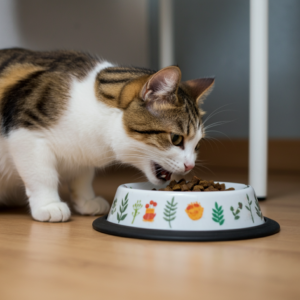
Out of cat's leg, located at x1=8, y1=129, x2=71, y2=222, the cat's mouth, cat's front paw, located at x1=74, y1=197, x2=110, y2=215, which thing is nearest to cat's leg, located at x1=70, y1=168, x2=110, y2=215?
cat's front paw, located at x1=74, y1=197, x2=110, y2=215

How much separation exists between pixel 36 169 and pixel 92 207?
0.80 ft

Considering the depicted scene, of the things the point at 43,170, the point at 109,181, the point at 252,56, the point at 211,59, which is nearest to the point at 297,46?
the point at 211,59

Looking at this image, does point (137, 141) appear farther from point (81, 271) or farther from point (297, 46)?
point (297, 46)

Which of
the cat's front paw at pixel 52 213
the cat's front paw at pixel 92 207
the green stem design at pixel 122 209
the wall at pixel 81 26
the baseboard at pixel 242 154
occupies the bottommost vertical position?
the baseboard at pixel 242 154

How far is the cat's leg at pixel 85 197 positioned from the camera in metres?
1.29

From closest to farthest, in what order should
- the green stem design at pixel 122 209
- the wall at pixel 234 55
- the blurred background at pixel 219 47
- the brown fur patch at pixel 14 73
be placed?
the green stem design at pixel 122 209
the brown fur patch at pixel 14 73
the blurred background at pixel 219 47
the wall at pixel 234 55

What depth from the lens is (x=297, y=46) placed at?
2.31 metres

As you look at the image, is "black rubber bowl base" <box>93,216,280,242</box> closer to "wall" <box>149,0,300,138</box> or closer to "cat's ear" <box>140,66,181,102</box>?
"cat's ear" <box>140,66,181,102</box>

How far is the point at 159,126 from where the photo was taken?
1.09 m

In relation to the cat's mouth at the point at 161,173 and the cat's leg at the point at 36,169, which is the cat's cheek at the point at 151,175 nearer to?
the cat's mouth at the point at 161,173

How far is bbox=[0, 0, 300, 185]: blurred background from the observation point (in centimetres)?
211

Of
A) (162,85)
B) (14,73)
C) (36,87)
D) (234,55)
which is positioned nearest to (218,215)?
(162,85)

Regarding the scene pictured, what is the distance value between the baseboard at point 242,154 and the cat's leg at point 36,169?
1633 mm

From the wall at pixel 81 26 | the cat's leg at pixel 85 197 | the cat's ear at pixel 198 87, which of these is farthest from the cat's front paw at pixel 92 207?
the wall at pixel 81 26
